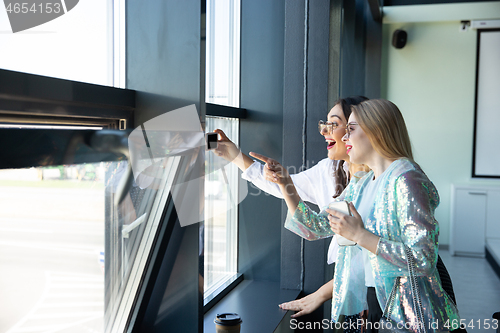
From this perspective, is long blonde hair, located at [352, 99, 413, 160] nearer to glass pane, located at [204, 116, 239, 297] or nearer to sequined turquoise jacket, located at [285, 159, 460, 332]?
sequined turquoise jacket, located at [285, 159, 460, 332]

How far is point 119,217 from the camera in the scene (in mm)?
1187

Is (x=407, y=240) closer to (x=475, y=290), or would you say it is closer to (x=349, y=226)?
(x=349, y=226)

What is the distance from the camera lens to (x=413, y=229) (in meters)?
1.33

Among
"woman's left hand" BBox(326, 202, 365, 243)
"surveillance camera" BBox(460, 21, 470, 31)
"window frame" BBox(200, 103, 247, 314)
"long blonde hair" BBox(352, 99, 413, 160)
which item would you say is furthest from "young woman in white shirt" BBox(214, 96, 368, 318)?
"surveillance camera" BBox(460, 21, 470, 31)

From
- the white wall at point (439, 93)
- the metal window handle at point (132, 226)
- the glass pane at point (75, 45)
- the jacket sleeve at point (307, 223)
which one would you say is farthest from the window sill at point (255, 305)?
the white wall at point (439, 93)

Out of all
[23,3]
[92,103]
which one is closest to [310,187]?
[92,103]

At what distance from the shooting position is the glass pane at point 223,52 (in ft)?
6.95

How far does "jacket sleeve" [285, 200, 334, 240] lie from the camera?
67.5 inches

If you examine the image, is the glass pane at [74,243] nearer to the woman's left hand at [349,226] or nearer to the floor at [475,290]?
the woman's left hand at [349,226]

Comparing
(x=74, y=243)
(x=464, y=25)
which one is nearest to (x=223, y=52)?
(x=74, y=243)

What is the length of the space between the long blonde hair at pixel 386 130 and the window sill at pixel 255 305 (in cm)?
89

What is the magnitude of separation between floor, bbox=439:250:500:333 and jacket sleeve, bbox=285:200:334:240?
2401 mm

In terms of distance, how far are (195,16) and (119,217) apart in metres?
0.56

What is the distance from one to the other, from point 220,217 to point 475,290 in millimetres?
3329
